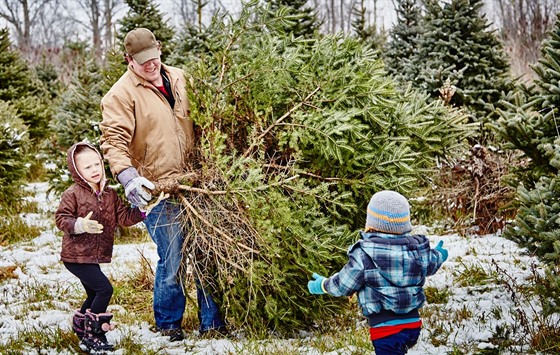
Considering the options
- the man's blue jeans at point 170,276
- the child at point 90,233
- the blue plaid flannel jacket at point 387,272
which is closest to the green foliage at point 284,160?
the man's blue jeans at point 170,276

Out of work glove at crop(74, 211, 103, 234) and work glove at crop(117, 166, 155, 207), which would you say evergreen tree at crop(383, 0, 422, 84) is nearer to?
work glove at crop(117, 166, 155, 207)

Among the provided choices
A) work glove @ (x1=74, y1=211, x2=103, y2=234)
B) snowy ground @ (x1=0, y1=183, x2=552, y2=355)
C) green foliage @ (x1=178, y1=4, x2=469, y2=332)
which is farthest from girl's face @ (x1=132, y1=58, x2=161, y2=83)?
snowy ground @ (x1=0, y1=183, x2=552, y2=355)

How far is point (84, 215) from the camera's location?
428 centimetres

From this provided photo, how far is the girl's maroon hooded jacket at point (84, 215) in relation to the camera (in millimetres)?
4246

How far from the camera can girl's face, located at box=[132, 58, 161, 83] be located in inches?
172

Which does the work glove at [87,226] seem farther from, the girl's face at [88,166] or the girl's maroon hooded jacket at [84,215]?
the girl's face at [88,166]

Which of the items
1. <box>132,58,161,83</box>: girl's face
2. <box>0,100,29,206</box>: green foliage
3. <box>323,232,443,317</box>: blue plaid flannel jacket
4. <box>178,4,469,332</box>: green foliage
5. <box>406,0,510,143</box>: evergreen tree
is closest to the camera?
<box>323,232,443,317</box>: blue plaid flannel jacket

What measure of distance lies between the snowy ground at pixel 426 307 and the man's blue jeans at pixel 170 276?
0.59ft

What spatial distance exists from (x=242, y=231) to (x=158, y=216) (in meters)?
0.67

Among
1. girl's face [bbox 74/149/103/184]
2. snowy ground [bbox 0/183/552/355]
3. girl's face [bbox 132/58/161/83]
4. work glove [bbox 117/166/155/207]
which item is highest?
girl's face [bbox 132/58/161/83]

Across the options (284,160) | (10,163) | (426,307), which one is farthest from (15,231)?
(426,307)

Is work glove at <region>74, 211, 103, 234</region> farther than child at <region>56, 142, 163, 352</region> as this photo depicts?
No

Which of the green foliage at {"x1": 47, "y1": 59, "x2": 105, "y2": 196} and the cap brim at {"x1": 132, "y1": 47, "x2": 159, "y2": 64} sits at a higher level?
the cap brim at {"x1": 132, "y1": 47, "x2": 159, "y2": 64}

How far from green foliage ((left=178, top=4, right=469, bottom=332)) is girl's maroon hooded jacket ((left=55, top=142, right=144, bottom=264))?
0.59 m
